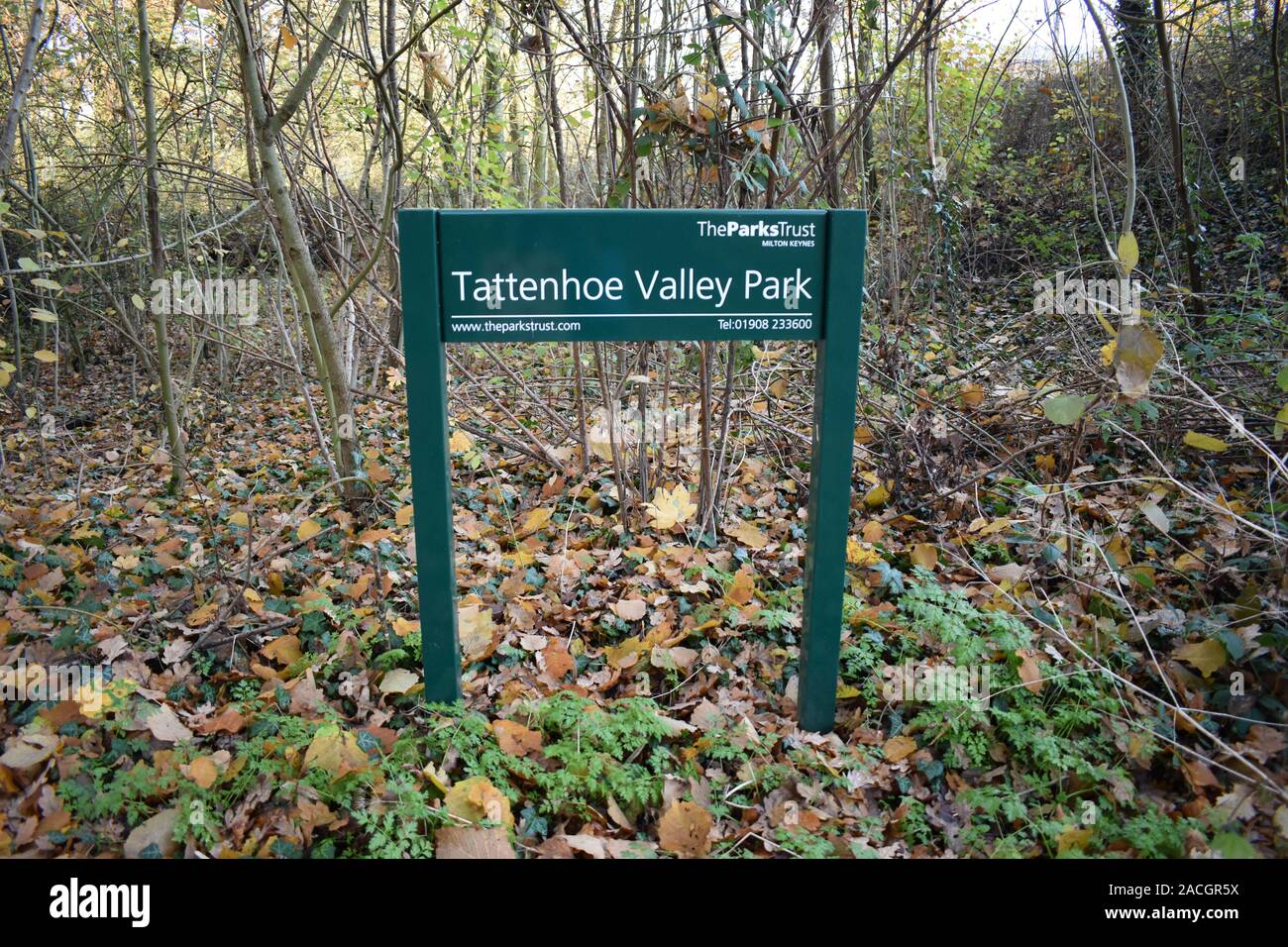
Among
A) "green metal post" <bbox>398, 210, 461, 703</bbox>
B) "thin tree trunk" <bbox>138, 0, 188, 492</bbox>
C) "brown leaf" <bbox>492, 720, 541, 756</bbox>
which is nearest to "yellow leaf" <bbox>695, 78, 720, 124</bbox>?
"green metal post" <bbox>398, 210, 461, 703</bbox>

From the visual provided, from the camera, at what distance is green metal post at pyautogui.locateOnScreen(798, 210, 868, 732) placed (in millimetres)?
2459

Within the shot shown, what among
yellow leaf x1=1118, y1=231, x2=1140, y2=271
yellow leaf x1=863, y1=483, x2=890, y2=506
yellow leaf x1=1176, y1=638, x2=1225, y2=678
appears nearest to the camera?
yellow leaf x1=1176, y1=638, x2=1225, y2=678

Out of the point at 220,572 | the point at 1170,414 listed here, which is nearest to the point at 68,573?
the point at 220,572

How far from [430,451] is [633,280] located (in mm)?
841

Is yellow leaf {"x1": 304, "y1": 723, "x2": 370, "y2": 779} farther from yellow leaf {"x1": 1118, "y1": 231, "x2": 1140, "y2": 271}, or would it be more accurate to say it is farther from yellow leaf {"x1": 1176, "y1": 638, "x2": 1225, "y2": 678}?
yellow leaf {"x1": 1118, "y1": 231, "x2": 1140, "y2": 271}

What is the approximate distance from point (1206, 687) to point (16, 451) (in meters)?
9.27

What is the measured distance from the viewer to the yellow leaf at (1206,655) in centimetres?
274

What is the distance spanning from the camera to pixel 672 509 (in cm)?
397

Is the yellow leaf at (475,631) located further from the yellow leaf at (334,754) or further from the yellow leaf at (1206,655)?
the yellow leaf at (1206,655)

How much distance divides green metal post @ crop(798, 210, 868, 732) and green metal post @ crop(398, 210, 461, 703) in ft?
3.89

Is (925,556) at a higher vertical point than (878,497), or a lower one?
lower

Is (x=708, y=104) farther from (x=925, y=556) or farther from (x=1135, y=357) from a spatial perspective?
(x=925, y=556)

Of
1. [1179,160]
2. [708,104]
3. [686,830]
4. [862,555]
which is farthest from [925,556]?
[1179,160]
